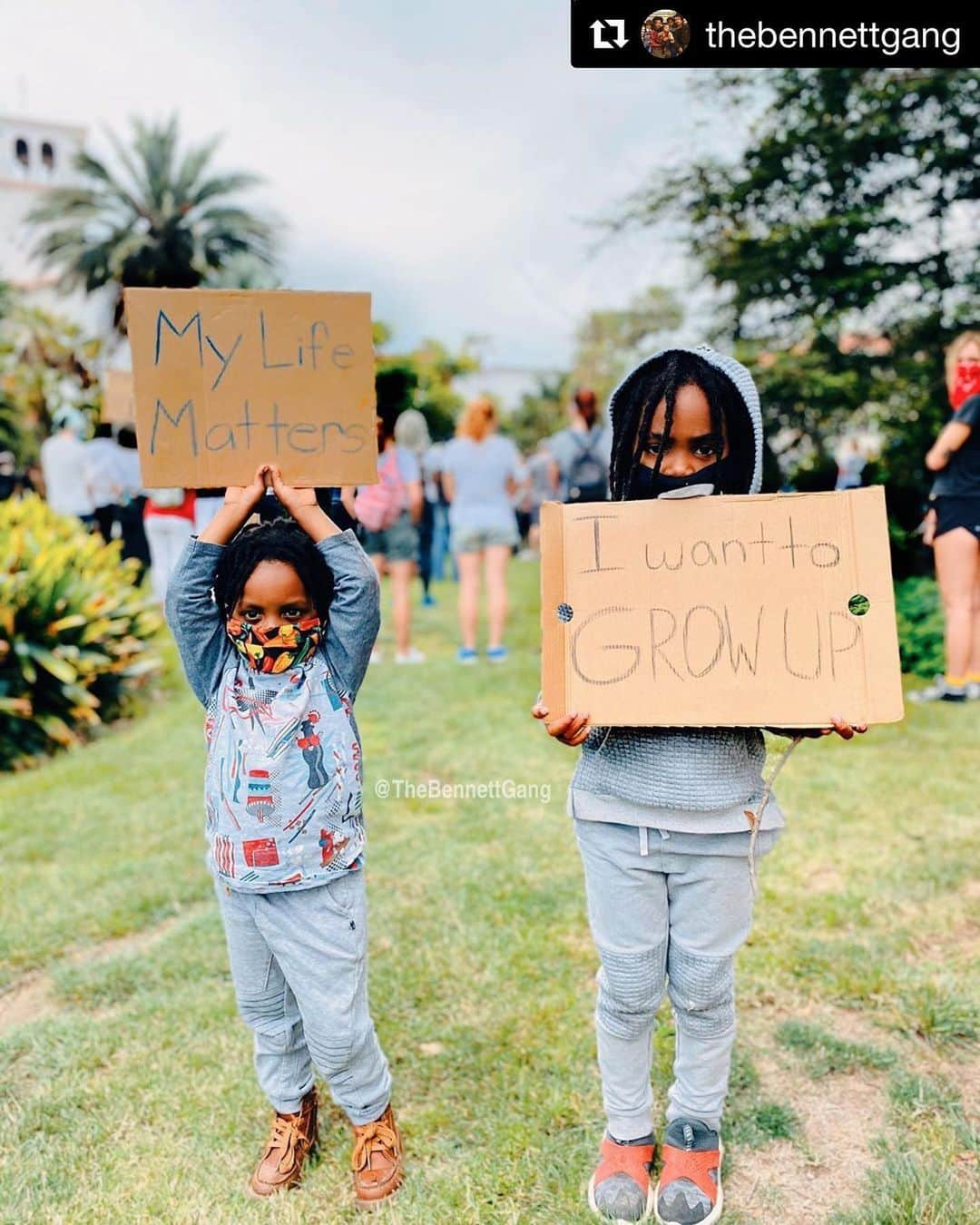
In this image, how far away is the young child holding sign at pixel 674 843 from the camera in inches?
74.3

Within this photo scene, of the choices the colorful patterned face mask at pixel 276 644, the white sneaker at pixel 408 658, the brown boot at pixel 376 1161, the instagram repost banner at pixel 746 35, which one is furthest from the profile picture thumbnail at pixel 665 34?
the white sneaker at pixel 408 658

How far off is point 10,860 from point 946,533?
180 inches

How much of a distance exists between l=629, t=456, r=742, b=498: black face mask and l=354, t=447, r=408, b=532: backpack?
4422mm

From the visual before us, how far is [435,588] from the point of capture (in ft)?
37.0

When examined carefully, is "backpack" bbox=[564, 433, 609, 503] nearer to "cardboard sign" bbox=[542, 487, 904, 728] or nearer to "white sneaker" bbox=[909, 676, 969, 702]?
"white sneaker" bbox=[909, 676, 969, 702]

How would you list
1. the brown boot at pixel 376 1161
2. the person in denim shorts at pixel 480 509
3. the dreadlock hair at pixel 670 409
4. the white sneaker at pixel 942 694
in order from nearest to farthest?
the dreadlock hair at pixel 670 409 → the brown boot at pixel 376 1161 → the white sneaker at pixel 942 694 → the person in denim shorts at pixel 480 509

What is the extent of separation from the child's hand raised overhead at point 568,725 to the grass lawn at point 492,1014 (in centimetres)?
99

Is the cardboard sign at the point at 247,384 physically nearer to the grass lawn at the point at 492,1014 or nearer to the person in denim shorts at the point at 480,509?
the grass lawn at the point at 492,1014

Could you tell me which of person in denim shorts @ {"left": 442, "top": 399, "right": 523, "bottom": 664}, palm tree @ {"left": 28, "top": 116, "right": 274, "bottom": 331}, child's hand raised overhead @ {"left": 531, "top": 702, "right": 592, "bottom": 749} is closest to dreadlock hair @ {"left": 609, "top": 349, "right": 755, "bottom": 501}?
child's hand raised overhead @ {"left": 531, "top": 702, "right": 592, "bottom": 749}

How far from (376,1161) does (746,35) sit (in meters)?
2.97

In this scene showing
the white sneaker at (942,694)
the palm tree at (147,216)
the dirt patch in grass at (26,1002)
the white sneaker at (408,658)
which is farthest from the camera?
the palm tree at (147,216)

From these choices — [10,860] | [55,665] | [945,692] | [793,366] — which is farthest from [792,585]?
[793,366]

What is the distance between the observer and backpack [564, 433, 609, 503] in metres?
6.69

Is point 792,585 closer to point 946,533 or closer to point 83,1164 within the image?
point 83,1164
